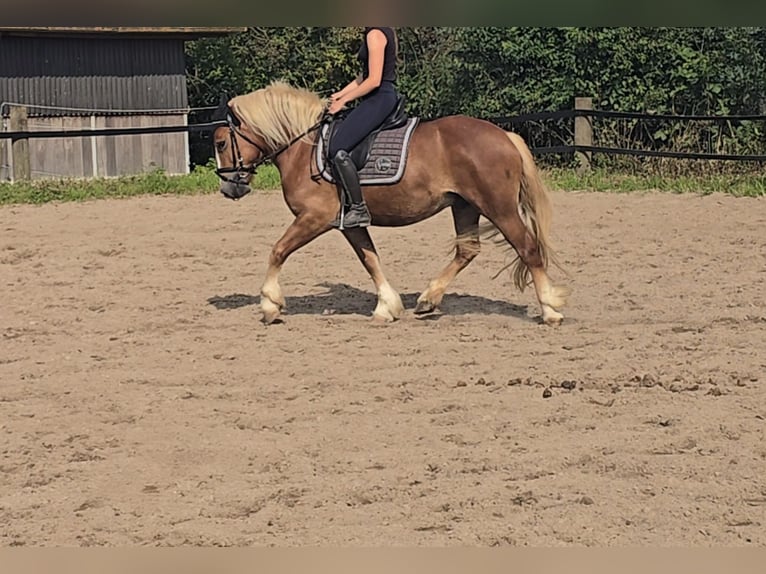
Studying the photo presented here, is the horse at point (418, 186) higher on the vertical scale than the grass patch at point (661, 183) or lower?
higher

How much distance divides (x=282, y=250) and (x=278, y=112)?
931 mm

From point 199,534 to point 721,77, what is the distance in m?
14.6

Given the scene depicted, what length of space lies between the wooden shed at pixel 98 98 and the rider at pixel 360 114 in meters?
15.4

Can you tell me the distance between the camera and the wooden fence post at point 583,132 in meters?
16.4

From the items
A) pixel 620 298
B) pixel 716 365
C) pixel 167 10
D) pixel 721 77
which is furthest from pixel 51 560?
pixel 721 77

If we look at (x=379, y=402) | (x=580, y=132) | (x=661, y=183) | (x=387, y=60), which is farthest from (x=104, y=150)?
(x=379, y=402)

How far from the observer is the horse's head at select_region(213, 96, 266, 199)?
7.36m

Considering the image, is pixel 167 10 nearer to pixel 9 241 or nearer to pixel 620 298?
pixel 620 298

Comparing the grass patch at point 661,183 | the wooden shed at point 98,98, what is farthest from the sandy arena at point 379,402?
the wooden shed at point 98,98

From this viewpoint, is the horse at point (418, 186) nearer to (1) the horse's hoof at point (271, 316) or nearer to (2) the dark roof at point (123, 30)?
(1) the horse's hoof at point (271, 316)

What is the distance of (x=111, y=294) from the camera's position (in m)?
8.66

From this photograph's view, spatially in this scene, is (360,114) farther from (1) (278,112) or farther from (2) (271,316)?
(2) (271,316)

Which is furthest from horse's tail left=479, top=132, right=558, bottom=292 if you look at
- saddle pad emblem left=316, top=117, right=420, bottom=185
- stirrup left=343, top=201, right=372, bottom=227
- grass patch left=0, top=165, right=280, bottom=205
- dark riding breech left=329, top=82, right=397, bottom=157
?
grass patch left=0, top=165, right=280, bottom=205

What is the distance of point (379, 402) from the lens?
537cm
